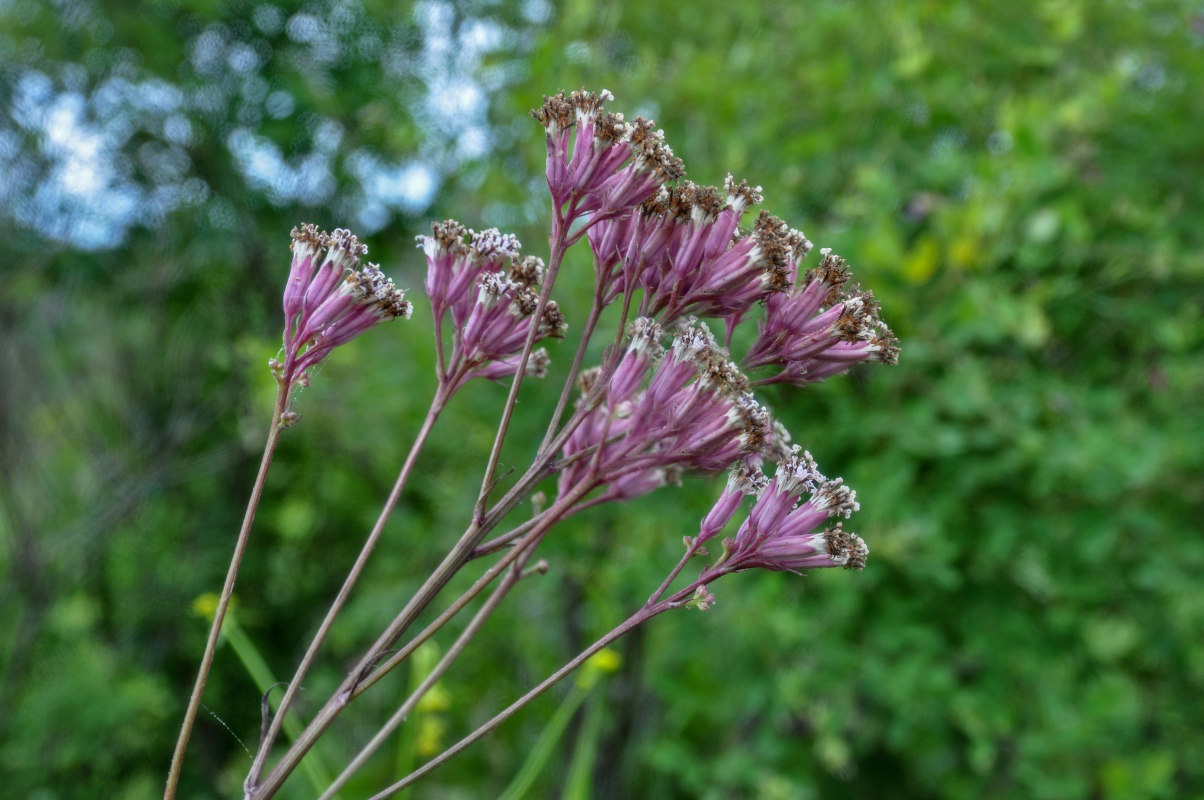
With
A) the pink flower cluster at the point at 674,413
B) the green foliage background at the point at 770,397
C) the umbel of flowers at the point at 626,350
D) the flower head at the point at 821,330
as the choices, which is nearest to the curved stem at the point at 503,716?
the umbel of flowers at the point at 626,350

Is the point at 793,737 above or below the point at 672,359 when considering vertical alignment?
above

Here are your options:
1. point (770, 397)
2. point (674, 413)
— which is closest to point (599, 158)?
point (674, 413)

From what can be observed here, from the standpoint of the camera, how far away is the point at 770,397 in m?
2.04

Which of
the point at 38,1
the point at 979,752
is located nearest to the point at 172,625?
the point at 38,1

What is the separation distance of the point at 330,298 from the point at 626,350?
247 millimetres

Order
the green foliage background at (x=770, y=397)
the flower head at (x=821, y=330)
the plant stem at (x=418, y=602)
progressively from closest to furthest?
the plant stem at (x=418, y=602) < the flower head at (x=821, y=330) < the green foliage background at (x=770, y=397)

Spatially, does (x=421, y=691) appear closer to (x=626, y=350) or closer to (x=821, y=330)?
(x=626, y=350)

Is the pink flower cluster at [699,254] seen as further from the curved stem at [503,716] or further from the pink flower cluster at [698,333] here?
the curved stem at [503,716]

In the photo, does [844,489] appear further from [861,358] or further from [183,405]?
[183,405]

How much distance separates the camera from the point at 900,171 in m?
2.35

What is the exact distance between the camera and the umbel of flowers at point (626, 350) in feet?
2.19

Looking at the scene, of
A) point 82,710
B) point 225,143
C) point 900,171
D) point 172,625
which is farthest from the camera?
point 172,625

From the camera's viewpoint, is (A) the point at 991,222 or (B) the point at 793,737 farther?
(B) the point at 793,737

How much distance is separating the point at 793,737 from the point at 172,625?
2.83m
